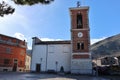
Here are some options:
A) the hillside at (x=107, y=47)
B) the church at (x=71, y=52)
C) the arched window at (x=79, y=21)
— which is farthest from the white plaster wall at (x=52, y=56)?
the hillside at (x=107, y=47)

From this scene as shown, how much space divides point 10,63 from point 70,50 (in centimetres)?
1682

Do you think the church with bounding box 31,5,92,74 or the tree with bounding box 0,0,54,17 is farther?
the church with bounding box 31,5,92,74

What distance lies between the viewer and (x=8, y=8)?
10570mm

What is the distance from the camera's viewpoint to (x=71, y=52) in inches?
1602

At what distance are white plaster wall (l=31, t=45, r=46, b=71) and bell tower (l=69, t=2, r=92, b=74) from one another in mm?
7020

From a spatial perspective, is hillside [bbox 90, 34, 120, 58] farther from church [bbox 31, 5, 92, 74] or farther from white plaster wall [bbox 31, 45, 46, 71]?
white plaster wall [bbox 31, 45, 46, 71]

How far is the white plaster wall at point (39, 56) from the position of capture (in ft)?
140

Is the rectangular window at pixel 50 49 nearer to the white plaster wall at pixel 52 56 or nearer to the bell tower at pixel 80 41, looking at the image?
the white plaster wall at pixel 52 56

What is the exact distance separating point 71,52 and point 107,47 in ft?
126

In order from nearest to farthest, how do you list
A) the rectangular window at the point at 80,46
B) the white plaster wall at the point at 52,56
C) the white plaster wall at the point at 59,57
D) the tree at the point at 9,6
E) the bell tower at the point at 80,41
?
the tree at the point at 9,6
the bell tower at the point at 80,41
the rectangular window at the point at 80,46
the white plaster wall at the point at 59,57
the white plaster wall at the point at 52,56

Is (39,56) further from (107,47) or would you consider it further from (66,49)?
(107,47)

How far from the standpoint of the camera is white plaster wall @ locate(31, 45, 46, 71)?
140ft

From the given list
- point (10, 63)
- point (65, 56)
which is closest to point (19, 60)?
point (10, 63)

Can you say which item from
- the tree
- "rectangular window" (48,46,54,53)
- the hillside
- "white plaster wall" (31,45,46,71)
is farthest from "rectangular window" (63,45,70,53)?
the tree
